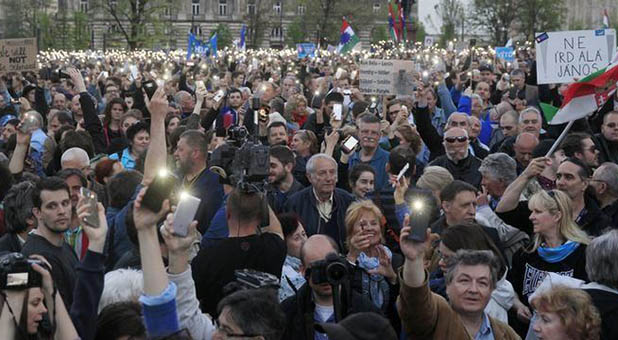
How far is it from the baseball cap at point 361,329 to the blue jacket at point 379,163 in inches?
221

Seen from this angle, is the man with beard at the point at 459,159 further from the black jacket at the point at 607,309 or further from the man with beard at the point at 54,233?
the black jacket at the point at 607,309

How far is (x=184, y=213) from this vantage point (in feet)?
14.4

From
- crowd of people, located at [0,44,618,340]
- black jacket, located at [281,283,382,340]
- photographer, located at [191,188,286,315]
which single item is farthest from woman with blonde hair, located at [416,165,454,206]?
black jacket, located at [281,283,382,340]

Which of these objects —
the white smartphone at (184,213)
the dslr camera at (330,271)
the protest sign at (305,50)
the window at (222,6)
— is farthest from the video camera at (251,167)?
the window at (222,6)

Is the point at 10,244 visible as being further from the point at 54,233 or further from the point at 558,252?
the point at 558,252

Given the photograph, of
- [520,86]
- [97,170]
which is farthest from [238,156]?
[520,86]

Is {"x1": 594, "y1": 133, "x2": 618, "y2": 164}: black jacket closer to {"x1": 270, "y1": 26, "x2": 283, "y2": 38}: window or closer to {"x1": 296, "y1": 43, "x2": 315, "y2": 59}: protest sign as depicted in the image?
{"x1": 296, "y1": 43, "x2": 315, "y2": 59}: protest sign

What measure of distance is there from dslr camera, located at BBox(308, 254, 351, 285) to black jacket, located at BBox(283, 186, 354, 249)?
3258 mm

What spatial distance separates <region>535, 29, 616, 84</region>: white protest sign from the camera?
11203 millimetres

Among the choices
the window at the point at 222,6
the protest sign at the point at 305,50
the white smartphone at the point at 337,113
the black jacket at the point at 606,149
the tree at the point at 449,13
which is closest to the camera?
the black jacket at the point at 606,149

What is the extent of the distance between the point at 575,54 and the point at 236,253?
6.40 metres

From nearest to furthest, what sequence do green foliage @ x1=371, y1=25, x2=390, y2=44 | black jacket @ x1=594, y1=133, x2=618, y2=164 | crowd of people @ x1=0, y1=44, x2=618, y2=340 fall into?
crowd of people @ x1=0, y1=44, x2=618, y2=340 < black jacket @ x1=594, y1=133, x2=618, y2=164 < green foliage @ x1=371, y1=25, x2=390, y2=44

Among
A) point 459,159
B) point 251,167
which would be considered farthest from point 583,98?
point 251,167

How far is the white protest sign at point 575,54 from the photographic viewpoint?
11203mm
